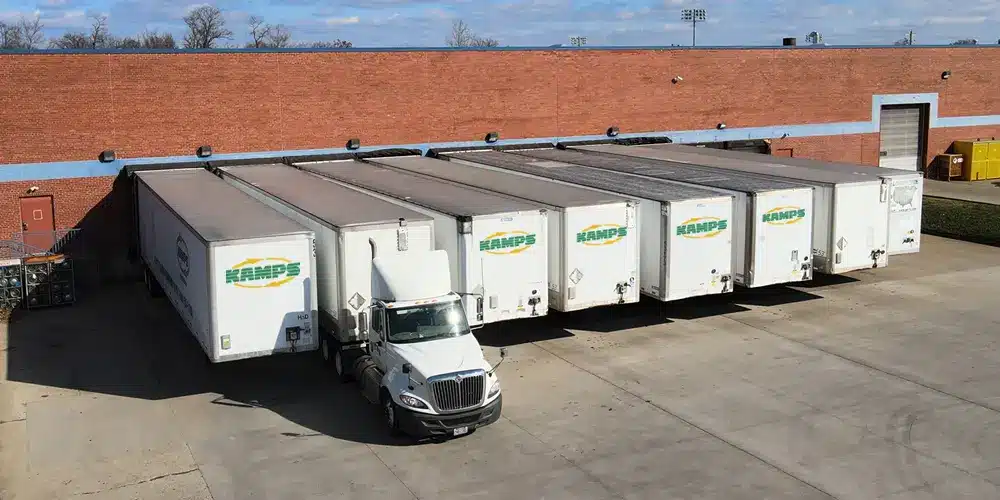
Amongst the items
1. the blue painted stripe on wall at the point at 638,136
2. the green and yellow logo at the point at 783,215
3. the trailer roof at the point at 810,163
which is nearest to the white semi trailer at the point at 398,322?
the green and yellow logo at the point at 783,215

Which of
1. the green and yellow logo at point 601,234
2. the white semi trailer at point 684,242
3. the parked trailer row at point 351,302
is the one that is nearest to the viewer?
the parked trailer row at point 351,302

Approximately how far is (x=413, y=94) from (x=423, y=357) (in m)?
20.4

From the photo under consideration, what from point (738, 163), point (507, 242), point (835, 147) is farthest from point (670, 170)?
point (835, 147)

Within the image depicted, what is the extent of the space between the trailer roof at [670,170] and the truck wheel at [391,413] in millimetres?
10784

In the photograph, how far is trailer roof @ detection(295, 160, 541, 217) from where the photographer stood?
21031 mm

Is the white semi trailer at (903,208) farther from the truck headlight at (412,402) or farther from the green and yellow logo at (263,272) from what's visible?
the green and yellow logo at (263,272)

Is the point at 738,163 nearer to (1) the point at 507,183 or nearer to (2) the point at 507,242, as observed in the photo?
(1) the point at 507,183

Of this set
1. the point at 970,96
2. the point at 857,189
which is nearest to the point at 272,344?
the point at 857,189

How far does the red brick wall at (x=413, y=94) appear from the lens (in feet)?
96.5

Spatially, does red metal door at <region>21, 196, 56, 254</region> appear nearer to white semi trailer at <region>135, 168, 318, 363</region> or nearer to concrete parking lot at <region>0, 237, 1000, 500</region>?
concrete parking lot at <region>0, 237, 1000, 500</region>

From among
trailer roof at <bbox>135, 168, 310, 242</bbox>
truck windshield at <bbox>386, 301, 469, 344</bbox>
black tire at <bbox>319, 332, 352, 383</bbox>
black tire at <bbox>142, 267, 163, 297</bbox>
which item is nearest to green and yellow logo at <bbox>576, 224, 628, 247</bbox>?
truck windshield at <bbox>386, 301, 469, 344</bbox>

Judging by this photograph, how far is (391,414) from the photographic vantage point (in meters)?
16.1

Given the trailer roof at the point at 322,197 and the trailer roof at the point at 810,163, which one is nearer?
the trailer roof at the point at 322,197

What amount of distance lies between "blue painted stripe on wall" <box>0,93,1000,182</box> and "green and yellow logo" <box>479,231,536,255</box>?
47.7 feet
